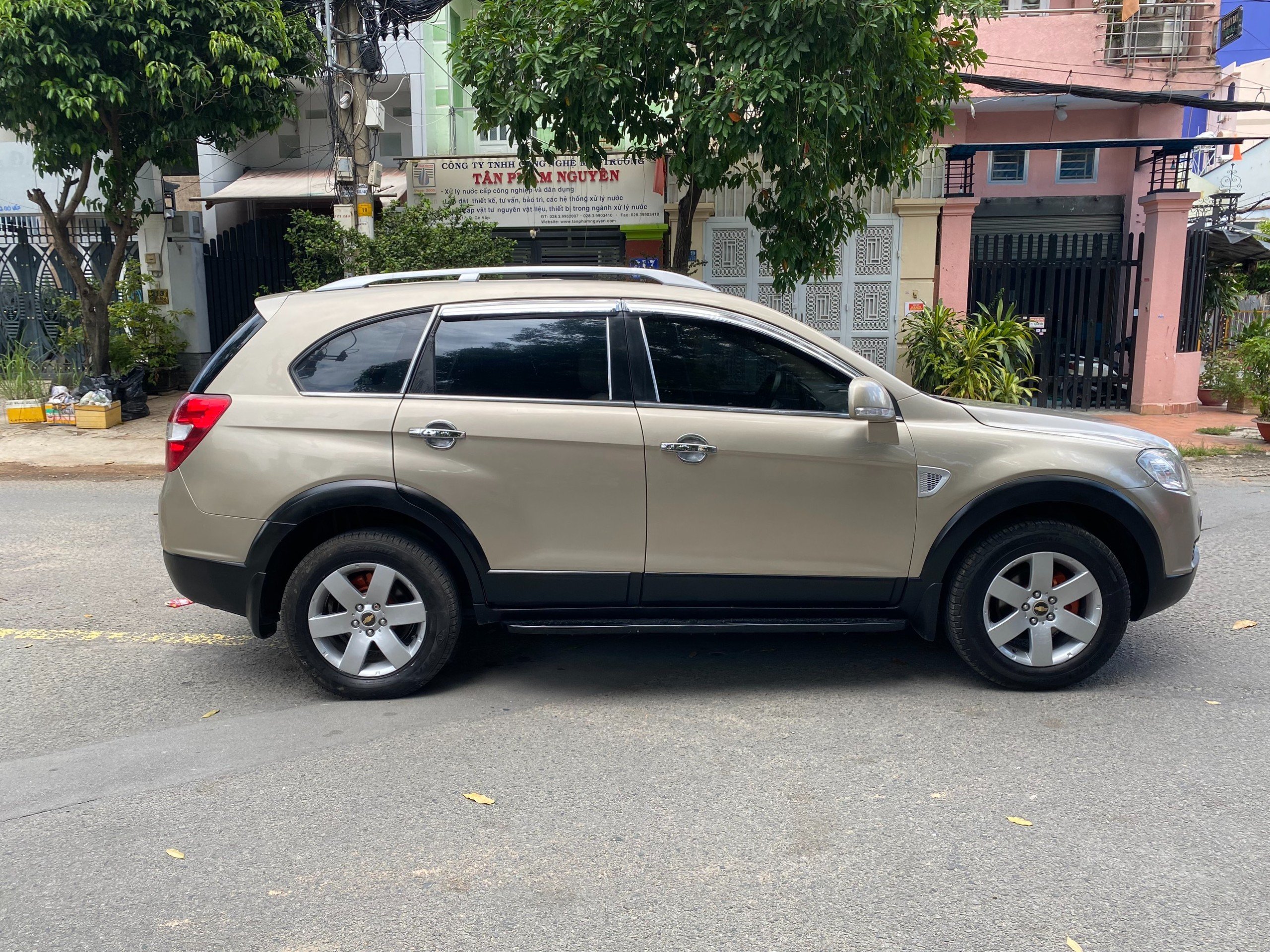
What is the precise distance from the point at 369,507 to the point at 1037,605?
2.93 m

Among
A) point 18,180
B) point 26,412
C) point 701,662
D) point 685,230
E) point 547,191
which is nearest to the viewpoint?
point 701,662

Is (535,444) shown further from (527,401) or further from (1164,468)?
(1164,468)

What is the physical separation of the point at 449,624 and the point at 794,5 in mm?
6759

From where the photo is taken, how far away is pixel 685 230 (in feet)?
41.3

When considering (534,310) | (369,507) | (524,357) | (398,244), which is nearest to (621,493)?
(524,357)

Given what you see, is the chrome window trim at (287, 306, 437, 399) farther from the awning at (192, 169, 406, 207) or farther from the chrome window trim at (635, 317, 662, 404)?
the awning at (192, 169, 406, 207)

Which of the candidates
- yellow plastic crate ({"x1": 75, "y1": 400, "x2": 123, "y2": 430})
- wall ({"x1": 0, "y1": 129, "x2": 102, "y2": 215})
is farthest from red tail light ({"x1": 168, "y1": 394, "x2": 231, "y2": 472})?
wall ({"x1": 0, "y1": 129, "x2": 102, "y2": 215})

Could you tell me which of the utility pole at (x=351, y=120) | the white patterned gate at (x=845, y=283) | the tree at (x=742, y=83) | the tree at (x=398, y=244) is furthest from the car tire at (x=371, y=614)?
the white patterned gate at (x=845, y=283)

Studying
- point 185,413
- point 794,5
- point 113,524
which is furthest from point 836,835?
point 794,5

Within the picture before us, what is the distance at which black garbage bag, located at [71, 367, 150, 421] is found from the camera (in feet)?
43.8

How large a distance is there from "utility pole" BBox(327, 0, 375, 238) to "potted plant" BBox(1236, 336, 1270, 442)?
10.6 metres

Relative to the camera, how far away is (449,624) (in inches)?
172

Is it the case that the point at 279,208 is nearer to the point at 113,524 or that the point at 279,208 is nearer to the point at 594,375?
the point at 113,524

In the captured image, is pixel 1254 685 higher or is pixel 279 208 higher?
pixel 279 208
